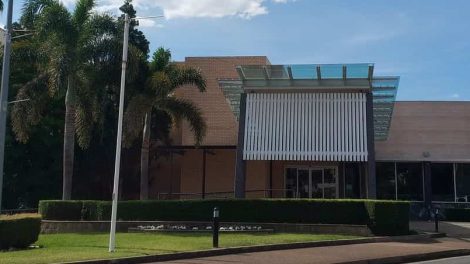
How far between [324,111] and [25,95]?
12903 mm

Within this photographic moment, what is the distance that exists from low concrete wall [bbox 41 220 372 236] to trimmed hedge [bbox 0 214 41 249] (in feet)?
13.6

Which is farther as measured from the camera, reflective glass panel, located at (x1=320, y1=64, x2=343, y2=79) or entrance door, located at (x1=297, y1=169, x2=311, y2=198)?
entrance door, located at (x1=297, y1=169, x2=311, y2=198)

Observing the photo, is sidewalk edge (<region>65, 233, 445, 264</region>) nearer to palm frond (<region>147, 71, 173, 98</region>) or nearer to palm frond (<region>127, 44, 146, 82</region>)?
palm frond (<region>147, 71, 173, 98</region>)

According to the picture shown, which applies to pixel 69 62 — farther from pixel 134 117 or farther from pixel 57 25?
pixel 134 117

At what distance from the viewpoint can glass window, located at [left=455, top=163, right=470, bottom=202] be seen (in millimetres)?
34656

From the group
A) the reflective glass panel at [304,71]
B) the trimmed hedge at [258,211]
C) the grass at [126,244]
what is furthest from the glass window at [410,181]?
the grass at [126,244]

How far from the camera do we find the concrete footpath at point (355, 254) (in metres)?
14.1

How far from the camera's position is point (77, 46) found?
81.0ft

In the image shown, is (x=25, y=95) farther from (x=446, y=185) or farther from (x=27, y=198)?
(x=446, y=185)

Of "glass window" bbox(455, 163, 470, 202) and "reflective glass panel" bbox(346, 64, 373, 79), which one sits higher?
"reflective glass panel" bbox(346, 64, 373, 79)

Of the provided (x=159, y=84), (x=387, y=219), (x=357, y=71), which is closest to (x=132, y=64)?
(x=159, y=84)

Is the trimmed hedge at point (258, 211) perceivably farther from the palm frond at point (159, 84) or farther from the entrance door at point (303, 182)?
the entrance door at point (303, 182)

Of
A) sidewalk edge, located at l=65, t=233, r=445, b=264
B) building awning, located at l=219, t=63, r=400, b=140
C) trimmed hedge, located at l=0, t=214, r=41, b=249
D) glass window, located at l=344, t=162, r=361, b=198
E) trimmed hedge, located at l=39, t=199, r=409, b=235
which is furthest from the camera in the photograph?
glass window, located at l=344, t=162, r=361, b=198

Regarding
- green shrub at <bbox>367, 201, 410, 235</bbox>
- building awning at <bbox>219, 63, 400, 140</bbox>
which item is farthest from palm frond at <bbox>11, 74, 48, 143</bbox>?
green shrub at <bbox>367, 201, 410, 235</bbox>
